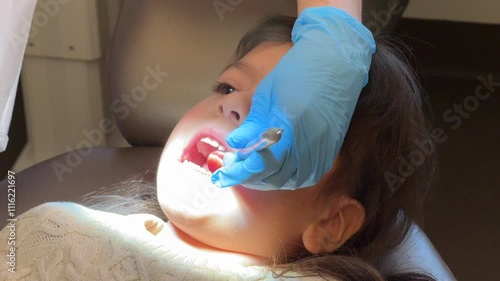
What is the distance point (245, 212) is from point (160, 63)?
18.9 inches

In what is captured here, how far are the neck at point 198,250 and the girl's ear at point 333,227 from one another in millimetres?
75

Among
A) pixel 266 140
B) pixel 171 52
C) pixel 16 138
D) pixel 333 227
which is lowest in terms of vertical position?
pixel 16 138

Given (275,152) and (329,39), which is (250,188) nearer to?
(275,152)

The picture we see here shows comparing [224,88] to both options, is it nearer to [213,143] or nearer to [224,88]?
[224,88]

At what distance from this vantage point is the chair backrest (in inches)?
51.5

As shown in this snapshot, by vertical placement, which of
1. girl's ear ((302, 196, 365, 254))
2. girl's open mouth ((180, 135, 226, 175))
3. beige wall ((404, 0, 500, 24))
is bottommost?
beige wall ((404, 0, 500, 24))

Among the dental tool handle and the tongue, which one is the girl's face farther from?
the dental tool handle

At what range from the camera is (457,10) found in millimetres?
2598

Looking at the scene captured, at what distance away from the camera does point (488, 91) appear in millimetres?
2584

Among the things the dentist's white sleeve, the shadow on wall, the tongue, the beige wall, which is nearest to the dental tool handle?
the tongue

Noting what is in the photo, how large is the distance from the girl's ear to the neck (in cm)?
8

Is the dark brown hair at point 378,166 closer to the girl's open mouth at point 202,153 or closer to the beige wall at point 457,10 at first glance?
the girl's open mouth at point 202,153

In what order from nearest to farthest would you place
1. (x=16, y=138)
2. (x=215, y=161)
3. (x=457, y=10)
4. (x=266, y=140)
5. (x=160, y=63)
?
(x=266, y=140)
(x=215, y=161)
(x=160, y=63)
(x=16, y=138)
(x=457, y=10)

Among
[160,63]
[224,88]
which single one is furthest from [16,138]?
[224,88]
